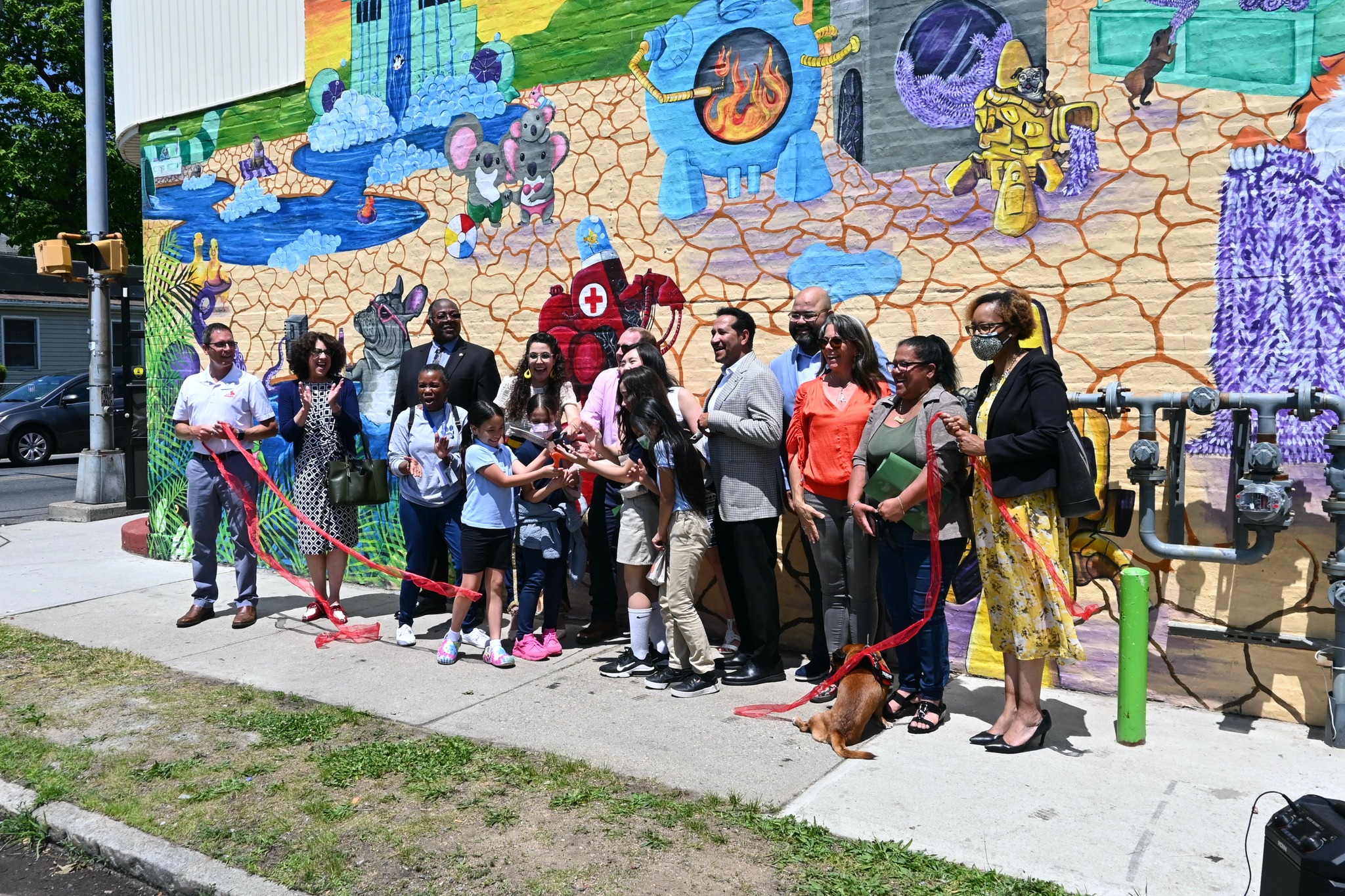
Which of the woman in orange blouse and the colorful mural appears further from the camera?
the woman in orange blouse

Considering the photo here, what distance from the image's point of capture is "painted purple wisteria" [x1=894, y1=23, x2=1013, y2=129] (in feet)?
18.5

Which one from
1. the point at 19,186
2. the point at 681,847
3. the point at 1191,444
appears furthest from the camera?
the point at 19,186

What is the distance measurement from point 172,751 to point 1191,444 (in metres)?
5.12

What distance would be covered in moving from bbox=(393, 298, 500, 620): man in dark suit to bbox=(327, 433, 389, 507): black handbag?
0.39m

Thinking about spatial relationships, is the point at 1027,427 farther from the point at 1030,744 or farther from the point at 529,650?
the point at 529,650

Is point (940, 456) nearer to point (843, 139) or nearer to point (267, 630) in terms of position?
point (843, 139)

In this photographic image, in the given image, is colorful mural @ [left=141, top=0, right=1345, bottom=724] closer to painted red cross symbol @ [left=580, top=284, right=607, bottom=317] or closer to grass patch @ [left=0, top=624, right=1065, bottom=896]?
painted red cross symbol @ [left=580, top=284, right=607, bottom=317]

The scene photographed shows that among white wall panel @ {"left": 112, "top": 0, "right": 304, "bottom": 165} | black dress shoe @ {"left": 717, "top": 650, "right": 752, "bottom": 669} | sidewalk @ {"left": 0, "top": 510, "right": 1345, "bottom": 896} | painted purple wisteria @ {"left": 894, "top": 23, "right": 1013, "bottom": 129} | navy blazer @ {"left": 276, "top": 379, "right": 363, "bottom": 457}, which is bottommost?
sidewalk @ {"left": 0, "top": 510, "right": 1345, "bottom": 896}

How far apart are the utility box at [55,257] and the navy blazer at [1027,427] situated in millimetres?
9621

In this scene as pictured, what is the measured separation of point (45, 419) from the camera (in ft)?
64.5

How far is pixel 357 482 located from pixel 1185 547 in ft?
16.1

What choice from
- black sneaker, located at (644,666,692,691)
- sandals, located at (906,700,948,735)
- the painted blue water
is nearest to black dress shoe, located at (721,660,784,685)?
black sneaker, located at (644,666,692,691)

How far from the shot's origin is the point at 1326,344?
493 cm

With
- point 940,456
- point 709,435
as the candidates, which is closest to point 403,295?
point 709,435
